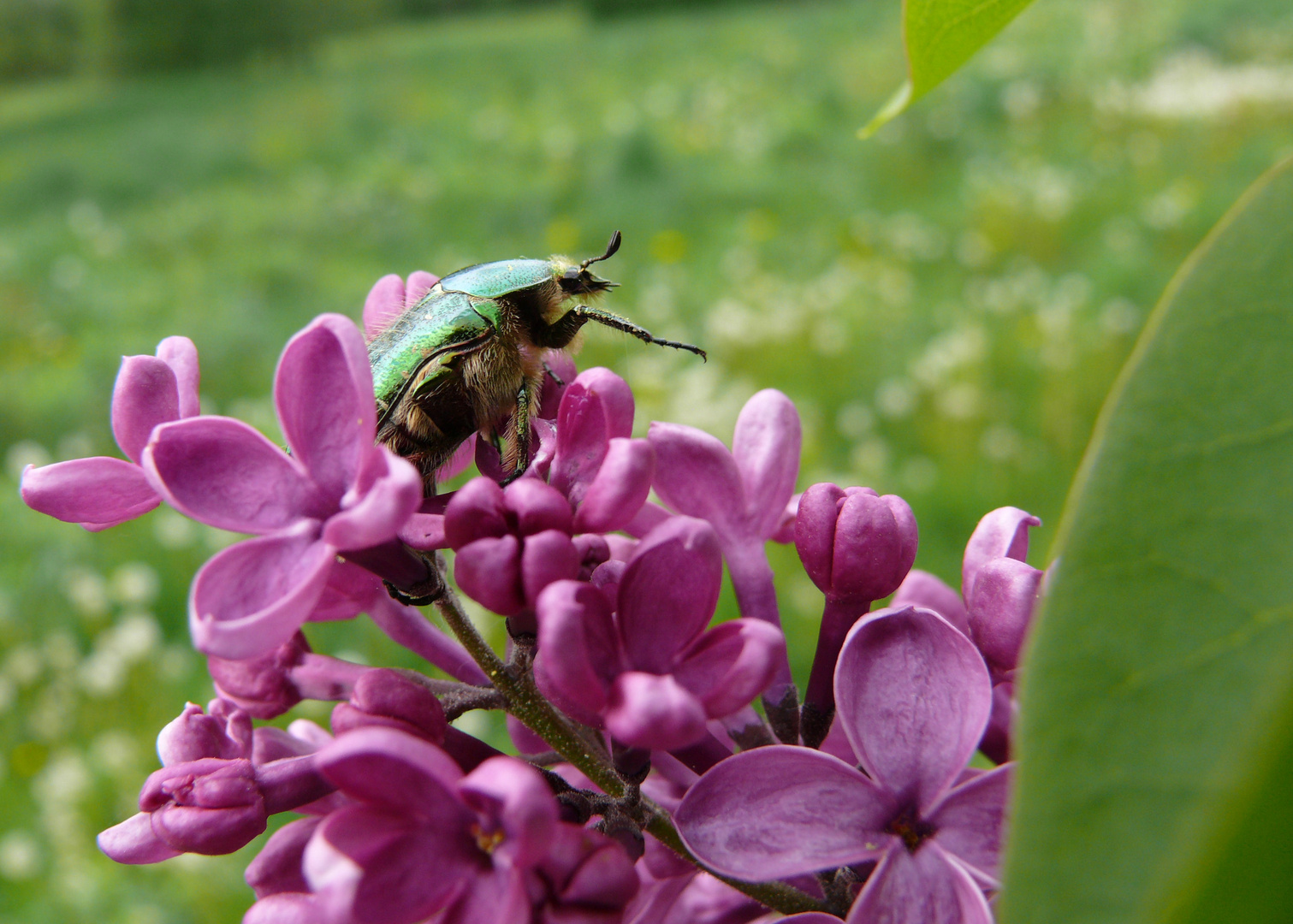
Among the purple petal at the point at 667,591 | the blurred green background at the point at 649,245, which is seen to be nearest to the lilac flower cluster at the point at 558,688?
the purple petal at the point at 667,591

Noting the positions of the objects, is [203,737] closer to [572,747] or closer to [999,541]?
[572,747]

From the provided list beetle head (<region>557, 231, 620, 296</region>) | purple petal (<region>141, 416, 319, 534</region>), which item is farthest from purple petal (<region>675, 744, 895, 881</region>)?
beetle head (<region>557, 231, 620, 296</region>)

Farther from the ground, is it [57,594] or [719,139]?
[719,139]

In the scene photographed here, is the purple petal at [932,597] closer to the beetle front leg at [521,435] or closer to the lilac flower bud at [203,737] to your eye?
the beetle front leg at [521,435]

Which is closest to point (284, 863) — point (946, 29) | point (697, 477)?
point (697, 477)

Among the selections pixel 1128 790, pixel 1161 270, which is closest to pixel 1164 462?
pixel 1128 790

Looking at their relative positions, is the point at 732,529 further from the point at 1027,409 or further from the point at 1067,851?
the point at 1027,409
